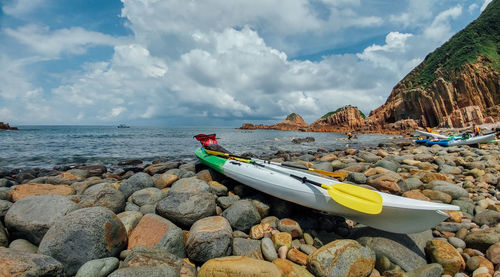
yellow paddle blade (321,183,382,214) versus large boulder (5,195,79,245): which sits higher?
yellow paddle blade (321,183,382,214)

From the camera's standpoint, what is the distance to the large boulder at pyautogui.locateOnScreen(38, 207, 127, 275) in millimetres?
3281

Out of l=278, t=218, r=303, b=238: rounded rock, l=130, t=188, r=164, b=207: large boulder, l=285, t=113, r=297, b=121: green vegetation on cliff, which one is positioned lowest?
l=278, t=218, r=303, b=238: rounded rock

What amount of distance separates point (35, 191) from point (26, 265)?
15.0 ft

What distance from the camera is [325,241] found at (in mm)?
4332

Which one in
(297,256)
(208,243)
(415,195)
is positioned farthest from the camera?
(415,195)

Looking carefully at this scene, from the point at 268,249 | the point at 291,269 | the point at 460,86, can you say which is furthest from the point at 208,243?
the point at 460,86

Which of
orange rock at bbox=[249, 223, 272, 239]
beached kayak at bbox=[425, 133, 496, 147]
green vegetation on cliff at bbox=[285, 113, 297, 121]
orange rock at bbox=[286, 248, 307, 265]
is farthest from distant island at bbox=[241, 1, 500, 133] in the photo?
orange rock at bbox=[286, 248, 307, 265]

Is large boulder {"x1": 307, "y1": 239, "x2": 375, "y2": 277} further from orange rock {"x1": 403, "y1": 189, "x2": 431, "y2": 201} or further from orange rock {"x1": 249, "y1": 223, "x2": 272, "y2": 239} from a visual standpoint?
orange rock {"x1": 403, "y1": 189, "x2": 431, "y2": 201}

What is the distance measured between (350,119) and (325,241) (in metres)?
76.9

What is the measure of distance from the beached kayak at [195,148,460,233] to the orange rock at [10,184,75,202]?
190 inches

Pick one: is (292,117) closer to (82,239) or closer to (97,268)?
(82,239)

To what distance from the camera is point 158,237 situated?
12.9ft

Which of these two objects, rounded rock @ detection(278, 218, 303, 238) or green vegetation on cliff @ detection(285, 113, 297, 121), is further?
green vegetation on cliff @ detection(285, 113, 297, 121)

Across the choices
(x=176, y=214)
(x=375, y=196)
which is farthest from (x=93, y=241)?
(x=375, y=196)
